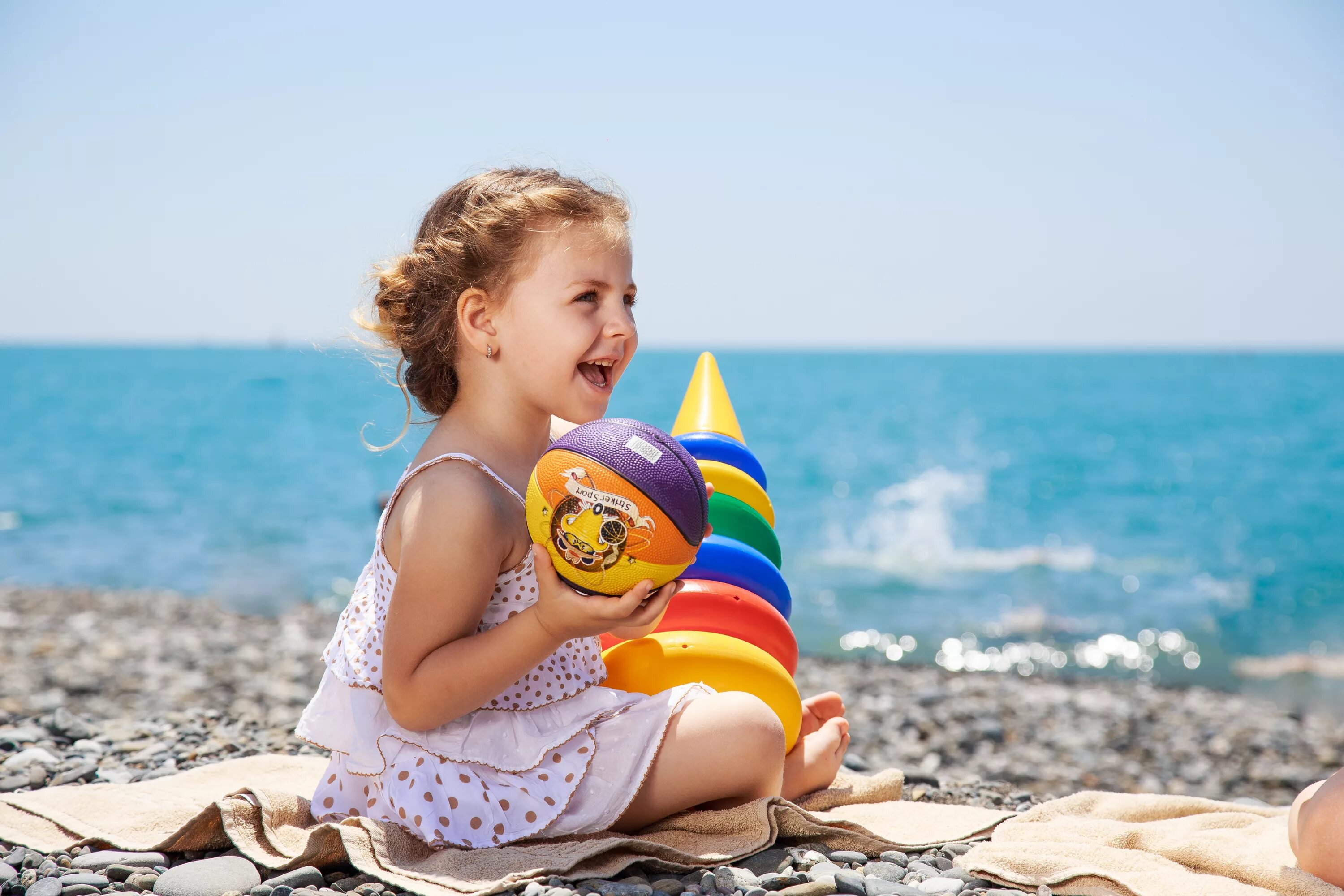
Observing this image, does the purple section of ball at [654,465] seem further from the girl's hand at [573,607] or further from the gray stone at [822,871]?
the gray stone at [822,871]

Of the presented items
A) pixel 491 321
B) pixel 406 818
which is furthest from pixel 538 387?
pixel 406 818

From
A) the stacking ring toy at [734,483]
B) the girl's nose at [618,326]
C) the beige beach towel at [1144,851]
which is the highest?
the girl's nose at [618,326]

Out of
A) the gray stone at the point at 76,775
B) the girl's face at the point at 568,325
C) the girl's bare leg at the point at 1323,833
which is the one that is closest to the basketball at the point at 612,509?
the girl's face at the point at 568,325

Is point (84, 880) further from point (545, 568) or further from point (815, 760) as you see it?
point (815, 760)

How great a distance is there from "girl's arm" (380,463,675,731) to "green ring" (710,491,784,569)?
124 cm

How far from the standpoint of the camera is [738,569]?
3873 millimetres

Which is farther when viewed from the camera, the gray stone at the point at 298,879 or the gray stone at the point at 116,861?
the gray stone at the point at 116,861

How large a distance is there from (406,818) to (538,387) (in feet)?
4.20

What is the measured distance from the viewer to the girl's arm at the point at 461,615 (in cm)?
275

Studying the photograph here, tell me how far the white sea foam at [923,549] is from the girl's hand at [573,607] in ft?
43.9

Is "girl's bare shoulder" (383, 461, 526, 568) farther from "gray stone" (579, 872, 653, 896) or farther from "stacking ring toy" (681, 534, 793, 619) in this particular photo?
"stacking ring toy" (681, 534, 793, 619)

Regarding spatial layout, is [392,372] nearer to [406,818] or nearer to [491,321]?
[491,321]

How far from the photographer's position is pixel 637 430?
288 centimetres

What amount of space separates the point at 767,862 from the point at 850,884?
0.92ft
